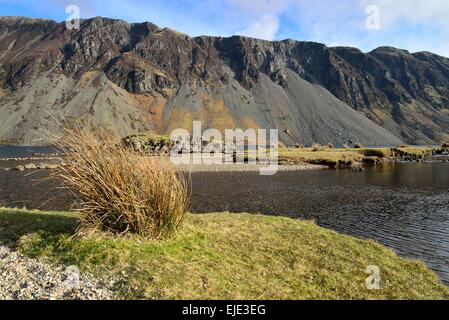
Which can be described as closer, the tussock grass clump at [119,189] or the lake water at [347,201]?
the tussock grass clump at [119,189]

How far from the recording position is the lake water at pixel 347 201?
26.1 metres

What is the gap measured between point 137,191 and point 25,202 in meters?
33.5

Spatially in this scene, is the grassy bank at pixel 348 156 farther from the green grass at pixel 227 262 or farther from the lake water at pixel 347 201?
the green grass at pixel 227 262

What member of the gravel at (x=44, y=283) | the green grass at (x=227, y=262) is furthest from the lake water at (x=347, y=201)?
the gravel at (x=44, y=283)

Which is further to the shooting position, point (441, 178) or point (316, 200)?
point (441, 178)

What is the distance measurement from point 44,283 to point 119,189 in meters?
3.66

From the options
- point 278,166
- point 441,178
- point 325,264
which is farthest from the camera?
point 278,166

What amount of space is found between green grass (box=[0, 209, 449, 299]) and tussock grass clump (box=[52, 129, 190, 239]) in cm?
60

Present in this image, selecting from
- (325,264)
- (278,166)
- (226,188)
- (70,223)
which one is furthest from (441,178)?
(70,223)

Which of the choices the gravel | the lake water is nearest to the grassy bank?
the lake water

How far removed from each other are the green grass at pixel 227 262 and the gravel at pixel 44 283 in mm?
403

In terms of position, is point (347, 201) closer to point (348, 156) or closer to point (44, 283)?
point (44, 283)
